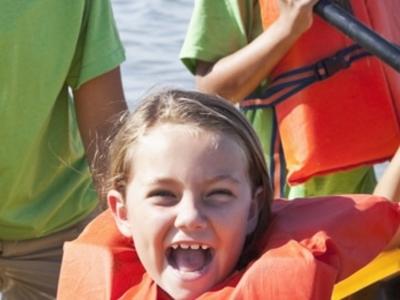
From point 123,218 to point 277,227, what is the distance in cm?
31

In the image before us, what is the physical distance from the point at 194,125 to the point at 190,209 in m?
0.20

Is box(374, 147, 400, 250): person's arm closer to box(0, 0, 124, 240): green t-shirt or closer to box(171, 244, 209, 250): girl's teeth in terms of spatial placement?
box(0, 0, 124, 240): green t-shirt

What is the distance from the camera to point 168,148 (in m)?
3.00

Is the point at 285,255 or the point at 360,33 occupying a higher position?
the point at 360,33

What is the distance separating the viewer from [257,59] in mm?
3980

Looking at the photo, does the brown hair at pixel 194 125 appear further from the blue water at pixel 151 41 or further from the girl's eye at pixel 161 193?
the blue water at pixel 151 41

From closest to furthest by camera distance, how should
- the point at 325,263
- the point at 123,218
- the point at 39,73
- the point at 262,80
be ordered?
the point at 325,263
the point at 123,218
the point at 39,73
the point at 262,80

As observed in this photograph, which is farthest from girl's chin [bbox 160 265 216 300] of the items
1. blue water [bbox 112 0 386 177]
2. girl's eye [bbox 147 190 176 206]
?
blue water [bbox 112 0 386 177]

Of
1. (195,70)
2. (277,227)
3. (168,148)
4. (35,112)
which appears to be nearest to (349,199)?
(277,227)

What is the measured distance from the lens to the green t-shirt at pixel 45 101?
356 centimetres

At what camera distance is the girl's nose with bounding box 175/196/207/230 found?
2.88 metres

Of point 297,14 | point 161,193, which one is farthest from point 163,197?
point 297,14

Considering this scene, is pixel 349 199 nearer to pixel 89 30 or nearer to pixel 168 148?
pixel 168 148

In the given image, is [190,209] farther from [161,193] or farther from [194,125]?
[194,125]
